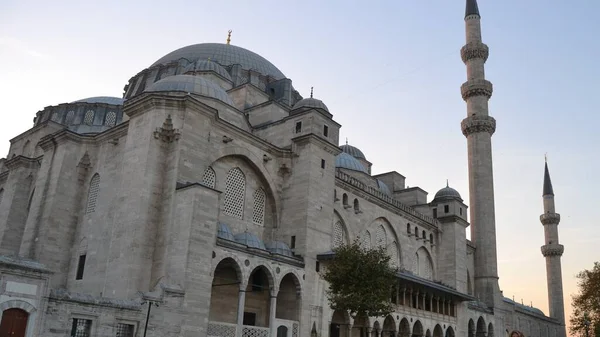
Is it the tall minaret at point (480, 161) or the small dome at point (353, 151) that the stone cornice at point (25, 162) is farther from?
the tall minaret at point (480, 161)

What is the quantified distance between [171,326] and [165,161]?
5617 mm

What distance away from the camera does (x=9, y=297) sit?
11117 millimetres

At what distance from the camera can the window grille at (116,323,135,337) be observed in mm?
13884

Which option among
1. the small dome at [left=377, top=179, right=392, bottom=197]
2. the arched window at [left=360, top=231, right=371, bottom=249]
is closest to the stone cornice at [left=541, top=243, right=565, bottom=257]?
the small dome at [left=377, top=179, right=392, bottom=197]

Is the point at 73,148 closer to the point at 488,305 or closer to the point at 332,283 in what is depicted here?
the point at 332,283

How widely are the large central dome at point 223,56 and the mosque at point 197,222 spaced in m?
0.23

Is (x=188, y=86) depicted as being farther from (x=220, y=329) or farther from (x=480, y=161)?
(x=480, y=161)

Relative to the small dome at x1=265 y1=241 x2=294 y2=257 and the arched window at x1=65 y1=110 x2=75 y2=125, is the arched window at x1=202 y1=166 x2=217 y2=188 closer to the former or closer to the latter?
the small dome at x1=265 y1=241 x2=294 y2=257

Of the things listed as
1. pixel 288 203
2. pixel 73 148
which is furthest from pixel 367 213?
pixel 73 148

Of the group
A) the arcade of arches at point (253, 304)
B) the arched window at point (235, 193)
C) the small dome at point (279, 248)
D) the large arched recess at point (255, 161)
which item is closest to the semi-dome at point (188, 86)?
the large arched recess at point (255, 161)

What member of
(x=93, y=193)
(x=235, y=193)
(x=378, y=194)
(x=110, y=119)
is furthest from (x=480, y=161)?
(x=93, y=193)

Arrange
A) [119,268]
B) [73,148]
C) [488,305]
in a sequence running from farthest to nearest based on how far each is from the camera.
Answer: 1. [488,305]
2. [73,148]
3. [119,268]

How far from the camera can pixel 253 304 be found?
19.9 m

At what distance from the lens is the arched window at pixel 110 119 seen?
2828 cm
